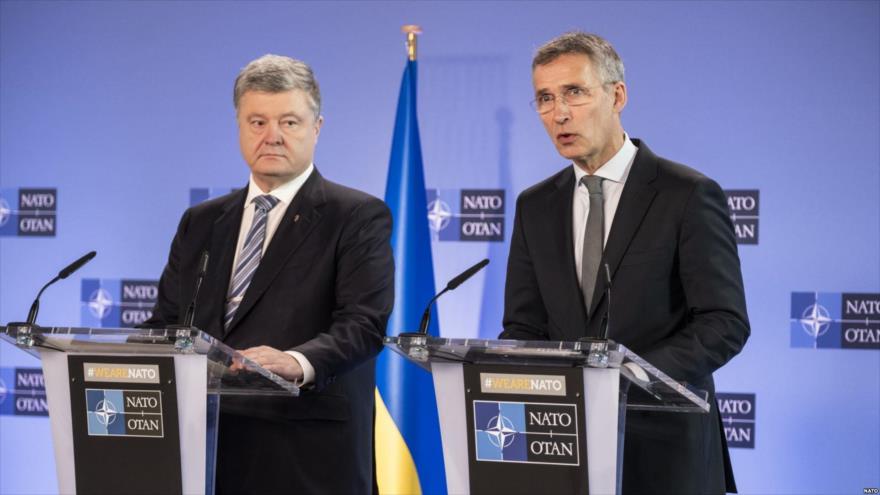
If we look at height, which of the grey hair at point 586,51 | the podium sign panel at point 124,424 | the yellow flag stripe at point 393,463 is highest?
the grey hair at point 586,51

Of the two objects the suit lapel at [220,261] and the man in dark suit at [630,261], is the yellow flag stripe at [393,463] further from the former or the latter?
the man in dark suit at [630,261]

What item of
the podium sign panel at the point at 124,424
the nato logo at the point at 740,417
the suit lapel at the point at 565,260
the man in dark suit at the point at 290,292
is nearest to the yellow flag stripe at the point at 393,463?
the nato logo at the point at 740,417

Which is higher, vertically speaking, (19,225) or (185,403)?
(19,225)

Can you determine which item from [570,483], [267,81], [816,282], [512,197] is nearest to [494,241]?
[512,197]

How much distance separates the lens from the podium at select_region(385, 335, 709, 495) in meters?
2.13

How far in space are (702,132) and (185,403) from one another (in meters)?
3.60

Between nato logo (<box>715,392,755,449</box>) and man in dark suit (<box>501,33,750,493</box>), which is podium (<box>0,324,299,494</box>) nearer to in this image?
man in dark suit (<box>501,33,750,493</box>)

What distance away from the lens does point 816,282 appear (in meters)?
5.16

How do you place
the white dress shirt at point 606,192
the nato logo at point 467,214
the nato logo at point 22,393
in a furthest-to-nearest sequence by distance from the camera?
the nato logo at point 22,393
the nato logo at point 467,214
the white dress shirt at point 606,192

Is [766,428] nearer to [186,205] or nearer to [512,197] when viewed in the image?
[512,197]

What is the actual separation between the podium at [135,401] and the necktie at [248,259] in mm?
572

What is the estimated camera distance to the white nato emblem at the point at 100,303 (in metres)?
6.02

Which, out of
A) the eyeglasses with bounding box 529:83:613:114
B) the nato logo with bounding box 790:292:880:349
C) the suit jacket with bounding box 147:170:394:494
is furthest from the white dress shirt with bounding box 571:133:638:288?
the nato logo with bounding box 790:292:880:349

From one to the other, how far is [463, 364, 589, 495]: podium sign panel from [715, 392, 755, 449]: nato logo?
321 centimetres
